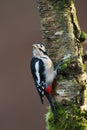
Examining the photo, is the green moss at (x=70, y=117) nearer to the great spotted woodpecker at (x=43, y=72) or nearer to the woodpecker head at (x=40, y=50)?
the great spotted woodpecker at (x=43, y=72)

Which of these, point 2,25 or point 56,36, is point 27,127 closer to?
point 2,25

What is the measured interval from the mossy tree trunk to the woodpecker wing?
13 centimetres

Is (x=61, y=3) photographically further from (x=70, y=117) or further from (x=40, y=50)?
(x=70, y=117)

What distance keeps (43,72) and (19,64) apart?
5436 millimetres

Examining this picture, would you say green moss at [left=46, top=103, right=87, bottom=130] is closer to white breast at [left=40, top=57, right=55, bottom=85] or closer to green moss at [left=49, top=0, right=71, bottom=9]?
white breast at [left=40, top=57, right=55, bottom=85]

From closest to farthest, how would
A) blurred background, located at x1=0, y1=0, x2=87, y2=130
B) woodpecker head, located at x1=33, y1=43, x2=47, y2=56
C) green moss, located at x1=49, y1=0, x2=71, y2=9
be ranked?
green moss, located at x1=49, y1=0, x2=71, y2=9
woodpecker head, located at x1=33, y1=43, x2=47, y2=56
blurred background, located at x1=0, y1=0, x2=87, y2=130

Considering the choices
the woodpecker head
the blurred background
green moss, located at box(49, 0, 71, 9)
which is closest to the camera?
green moss, located at box(49, 0, 71, 9)

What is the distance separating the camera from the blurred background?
1063 centimetres

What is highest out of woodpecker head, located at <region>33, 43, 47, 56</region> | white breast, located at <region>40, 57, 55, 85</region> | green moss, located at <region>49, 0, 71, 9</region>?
green moss, located at <region>49, 0, 71, 9</region>

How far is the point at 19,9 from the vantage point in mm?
11156

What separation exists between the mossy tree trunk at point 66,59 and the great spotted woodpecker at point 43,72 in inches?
2.0

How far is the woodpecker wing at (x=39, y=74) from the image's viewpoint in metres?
5.42

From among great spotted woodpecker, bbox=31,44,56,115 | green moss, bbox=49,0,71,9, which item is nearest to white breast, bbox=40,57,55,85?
great spotted woodpecker, bbox=31,44,56,115

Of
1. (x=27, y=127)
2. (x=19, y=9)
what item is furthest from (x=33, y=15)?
(x=27, y=127)
